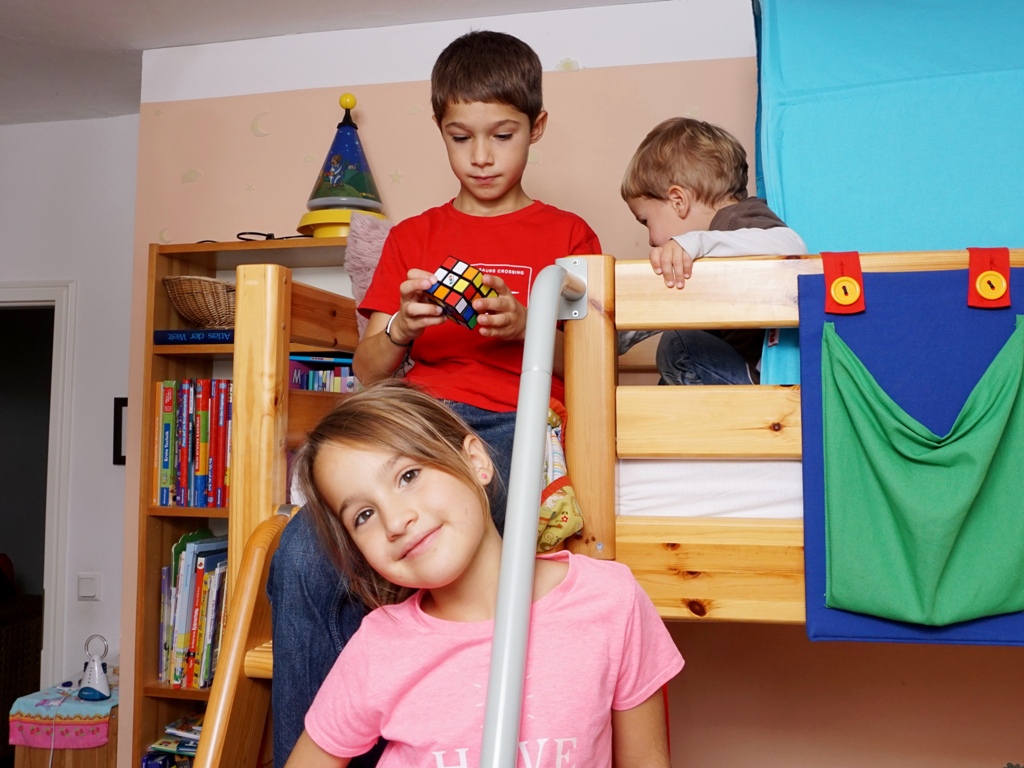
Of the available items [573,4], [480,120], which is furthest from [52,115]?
[480,120]

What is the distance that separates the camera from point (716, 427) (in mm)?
1122

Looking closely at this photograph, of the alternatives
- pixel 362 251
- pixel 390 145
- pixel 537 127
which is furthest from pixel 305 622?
pixel 390 145

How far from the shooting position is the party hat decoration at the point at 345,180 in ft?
7.84

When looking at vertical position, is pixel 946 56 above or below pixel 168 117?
below

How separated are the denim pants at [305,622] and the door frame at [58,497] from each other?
2.26m

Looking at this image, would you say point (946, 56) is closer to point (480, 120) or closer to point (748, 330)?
point (748, 330)

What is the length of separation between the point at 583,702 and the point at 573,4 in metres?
2.05

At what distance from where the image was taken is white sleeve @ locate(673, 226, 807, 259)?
1.16 meters

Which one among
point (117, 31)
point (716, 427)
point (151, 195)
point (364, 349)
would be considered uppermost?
point (117, 31)

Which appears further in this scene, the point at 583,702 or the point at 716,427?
the point at 716,427

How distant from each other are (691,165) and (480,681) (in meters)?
0.91

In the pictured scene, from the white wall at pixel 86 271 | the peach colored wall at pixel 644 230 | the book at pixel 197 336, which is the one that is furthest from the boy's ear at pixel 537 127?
the white wall at pixel 86 271

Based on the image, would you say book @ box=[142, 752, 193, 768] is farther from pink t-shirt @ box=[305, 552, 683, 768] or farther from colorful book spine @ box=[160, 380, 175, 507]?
pink t-shirt @ box=[305, 552, 683, 768]

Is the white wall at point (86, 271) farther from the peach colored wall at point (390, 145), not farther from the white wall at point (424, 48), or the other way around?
the white wall at point (424, 48)
